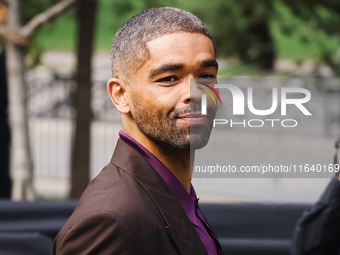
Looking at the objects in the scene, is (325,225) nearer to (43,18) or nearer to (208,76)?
(208,76)

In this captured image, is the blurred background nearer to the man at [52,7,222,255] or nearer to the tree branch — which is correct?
the tree branch

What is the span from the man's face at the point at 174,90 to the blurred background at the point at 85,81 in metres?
2.05

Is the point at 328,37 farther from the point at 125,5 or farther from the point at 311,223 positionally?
the point at 311,223

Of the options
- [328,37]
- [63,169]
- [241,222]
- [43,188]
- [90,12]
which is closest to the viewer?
[241,222]

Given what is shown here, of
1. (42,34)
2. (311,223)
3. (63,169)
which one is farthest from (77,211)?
(63,169)

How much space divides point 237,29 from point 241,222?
299 inches

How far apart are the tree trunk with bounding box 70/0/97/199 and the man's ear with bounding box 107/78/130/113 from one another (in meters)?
4.72

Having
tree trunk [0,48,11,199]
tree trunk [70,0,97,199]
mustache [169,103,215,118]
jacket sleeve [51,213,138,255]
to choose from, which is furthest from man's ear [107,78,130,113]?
tree trunk [70,0,97,199]

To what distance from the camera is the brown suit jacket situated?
1147mm

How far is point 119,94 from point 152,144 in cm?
13

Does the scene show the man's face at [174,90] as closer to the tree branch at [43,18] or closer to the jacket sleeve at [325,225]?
the jacket sleeve at [325,225]

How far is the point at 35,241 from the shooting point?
2.56 metres

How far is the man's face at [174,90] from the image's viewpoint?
4.07ft

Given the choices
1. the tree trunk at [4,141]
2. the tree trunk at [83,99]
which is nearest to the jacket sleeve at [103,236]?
the tree trunk at [4,141]
